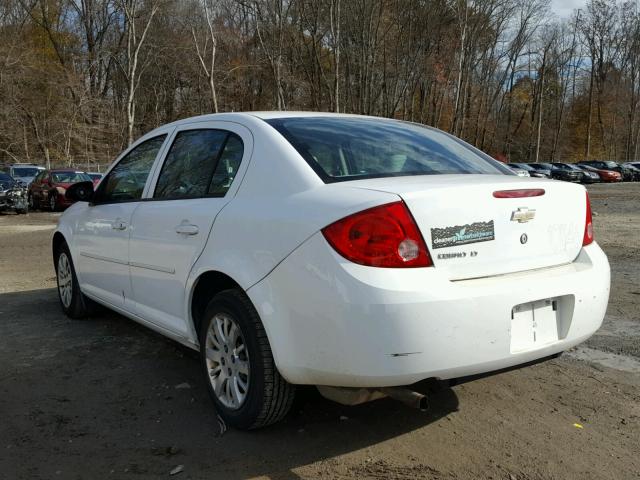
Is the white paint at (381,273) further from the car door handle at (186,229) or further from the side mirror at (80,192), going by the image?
the side mirror at (80,192)

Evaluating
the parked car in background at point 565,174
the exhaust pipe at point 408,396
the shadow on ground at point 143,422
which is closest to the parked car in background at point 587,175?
the parked car in background at point 565,174

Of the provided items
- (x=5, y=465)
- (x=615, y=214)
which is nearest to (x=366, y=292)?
(x=5, y=465)

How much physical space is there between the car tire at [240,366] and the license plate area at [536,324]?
112cm

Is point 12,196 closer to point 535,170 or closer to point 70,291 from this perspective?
point 70,291

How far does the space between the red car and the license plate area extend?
20280 mm

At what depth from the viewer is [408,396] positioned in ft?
8.92

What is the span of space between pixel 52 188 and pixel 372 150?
2026 centimetres

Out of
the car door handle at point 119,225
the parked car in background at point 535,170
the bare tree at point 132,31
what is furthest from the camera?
the parked car in background at point 535,170

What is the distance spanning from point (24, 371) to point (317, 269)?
274cm

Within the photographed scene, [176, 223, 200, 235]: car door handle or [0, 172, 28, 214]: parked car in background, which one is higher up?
[176, 223, 200, 235]: car door handle

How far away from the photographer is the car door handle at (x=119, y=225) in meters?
4.16

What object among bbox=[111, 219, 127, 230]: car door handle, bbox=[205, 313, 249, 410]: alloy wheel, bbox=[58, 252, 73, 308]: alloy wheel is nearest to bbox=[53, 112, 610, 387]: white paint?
bbox=[205, 313, 249, 410]: alloy wheel

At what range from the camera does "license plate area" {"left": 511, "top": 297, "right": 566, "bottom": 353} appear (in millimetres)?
2742

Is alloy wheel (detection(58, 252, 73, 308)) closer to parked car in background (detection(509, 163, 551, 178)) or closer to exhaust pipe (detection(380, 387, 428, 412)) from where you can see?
exhaust pipe (detection(380, 387, 428, 412))
